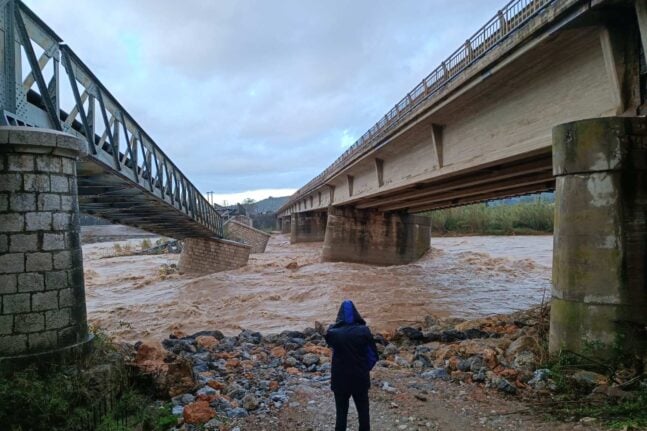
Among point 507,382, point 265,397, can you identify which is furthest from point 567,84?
point 265,397

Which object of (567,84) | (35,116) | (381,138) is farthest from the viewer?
(381,138)

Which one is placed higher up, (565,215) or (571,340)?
(565,215)

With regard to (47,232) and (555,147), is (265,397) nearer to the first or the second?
(47,232)

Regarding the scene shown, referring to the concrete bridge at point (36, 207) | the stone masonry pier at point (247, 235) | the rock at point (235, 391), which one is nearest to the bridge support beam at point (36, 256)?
the concrete bridge at point (36, 207)

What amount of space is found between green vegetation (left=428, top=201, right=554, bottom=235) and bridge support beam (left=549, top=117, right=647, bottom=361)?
35.7 metres

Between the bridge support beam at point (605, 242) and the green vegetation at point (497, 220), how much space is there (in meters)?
35.7

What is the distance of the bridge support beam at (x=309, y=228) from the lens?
50.8 metres

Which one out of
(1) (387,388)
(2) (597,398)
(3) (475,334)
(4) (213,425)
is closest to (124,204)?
(4) (213,425)

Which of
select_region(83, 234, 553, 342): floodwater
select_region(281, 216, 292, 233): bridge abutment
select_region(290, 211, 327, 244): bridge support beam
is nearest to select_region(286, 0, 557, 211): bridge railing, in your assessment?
select_region(83, 234, 553, 342): floodwater

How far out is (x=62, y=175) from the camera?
5812 millimetres

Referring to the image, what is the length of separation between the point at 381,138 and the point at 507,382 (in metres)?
12.2

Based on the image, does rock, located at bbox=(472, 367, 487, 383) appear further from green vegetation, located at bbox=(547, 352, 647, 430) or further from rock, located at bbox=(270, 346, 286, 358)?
rock, located at bbox=(270, 346, 286, 358)

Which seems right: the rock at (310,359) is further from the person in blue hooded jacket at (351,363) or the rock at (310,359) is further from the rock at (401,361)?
the person in blue hooded jacket at (351,363)

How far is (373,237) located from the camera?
93.8ft
